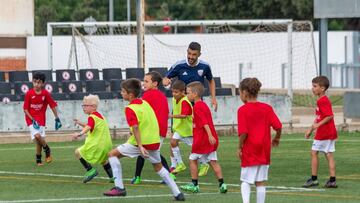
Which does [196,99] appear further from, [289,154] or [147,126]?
[289,154]

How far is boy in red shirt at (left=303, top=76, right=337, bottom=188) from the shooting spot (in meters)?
18.1

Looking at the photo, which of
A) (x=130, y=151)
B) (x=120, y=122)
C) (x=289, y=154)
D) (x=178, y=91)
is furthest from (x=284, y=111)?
(x=130, y=151)

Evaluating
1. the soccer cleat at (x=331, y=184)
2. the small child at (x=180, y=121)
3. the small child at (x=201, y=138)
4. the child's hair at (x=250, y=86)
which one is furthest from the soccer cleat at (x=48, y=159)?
the child's hair at (x=250, y=86)

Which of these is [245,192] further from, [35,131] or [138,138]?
[35,131]

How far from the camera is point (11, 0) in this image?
4678 centimetres

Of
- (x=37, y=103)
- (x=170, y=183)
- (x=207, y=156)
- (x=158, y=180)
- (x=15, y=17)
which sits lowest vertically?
(x=158, y=180)

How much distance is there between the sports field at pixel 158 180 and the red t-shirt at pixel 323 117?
808 millimetres

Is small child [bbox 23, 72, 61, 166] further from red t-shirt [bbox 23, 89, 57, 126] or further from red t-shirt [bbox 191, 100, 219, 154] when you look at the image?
red t-shirt [bbox 191, 100, 219, 154]

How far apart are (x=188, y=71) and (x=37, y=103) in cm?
396

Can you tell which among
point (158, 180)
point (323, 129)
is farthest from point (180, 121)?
point (323, 129)

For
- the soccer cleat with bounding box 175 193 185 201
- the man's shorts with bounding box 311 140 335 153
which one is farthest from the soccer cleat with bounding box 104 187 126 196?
the man's shorts with bounding box 311 140 335 153

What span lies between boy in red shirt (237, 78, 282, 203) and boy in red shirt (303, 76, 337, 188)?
A: 3.62m

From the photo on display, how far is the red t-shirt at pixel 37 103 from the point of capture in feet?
75.1

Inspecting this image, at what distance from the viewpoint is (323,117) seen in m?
18.2
